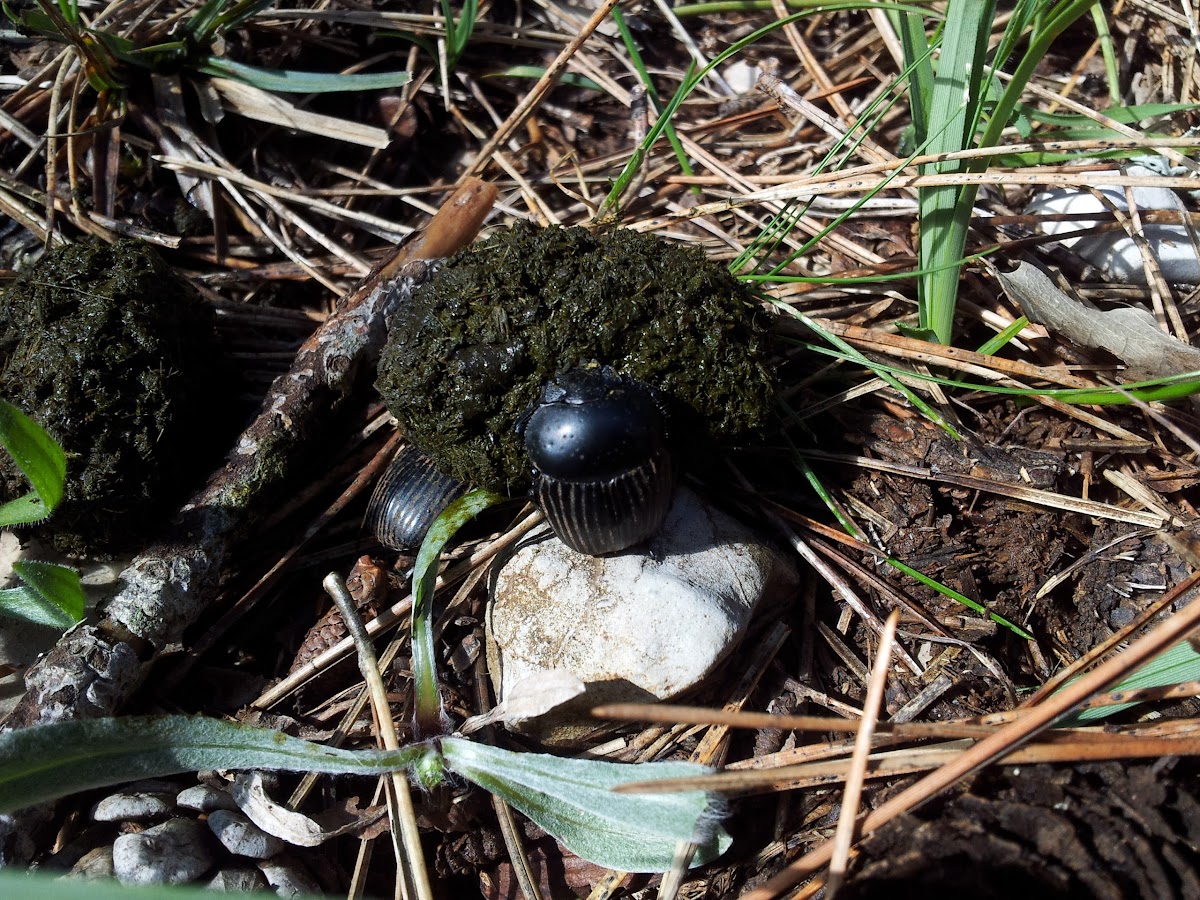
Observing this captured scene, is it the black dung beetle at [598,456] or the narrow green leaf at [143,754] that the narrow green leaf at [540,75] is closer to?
the black dung beetle at [598,456]

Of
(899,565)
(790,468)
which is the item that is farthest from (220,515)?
(899,565)

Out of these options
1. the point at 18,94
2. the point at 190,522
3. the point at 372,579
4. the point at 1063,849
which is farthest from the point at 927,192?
the point at 18,94

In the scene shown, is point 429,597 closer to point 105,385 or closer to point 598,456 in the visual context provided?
point 598,456

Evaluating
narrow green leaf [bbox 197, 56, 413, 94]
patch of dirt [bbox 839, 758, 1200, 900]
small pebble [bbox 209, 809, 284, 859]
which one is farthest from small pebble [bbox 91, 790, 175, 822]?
narrow green leaf [bbox 197, 56, 413, 94]

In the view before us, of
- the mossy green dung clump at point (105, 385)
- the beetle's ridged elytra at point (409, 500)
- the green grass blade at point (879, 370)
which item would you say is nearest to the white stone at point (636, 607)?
the beetle's ridged elytra at point (409, 500)

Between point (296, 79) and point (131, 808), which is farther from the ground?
point (296, 79)

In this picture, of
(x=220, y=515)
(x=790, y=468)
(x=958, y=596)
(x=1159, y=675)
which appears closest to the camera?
(x=1159, y=675)
